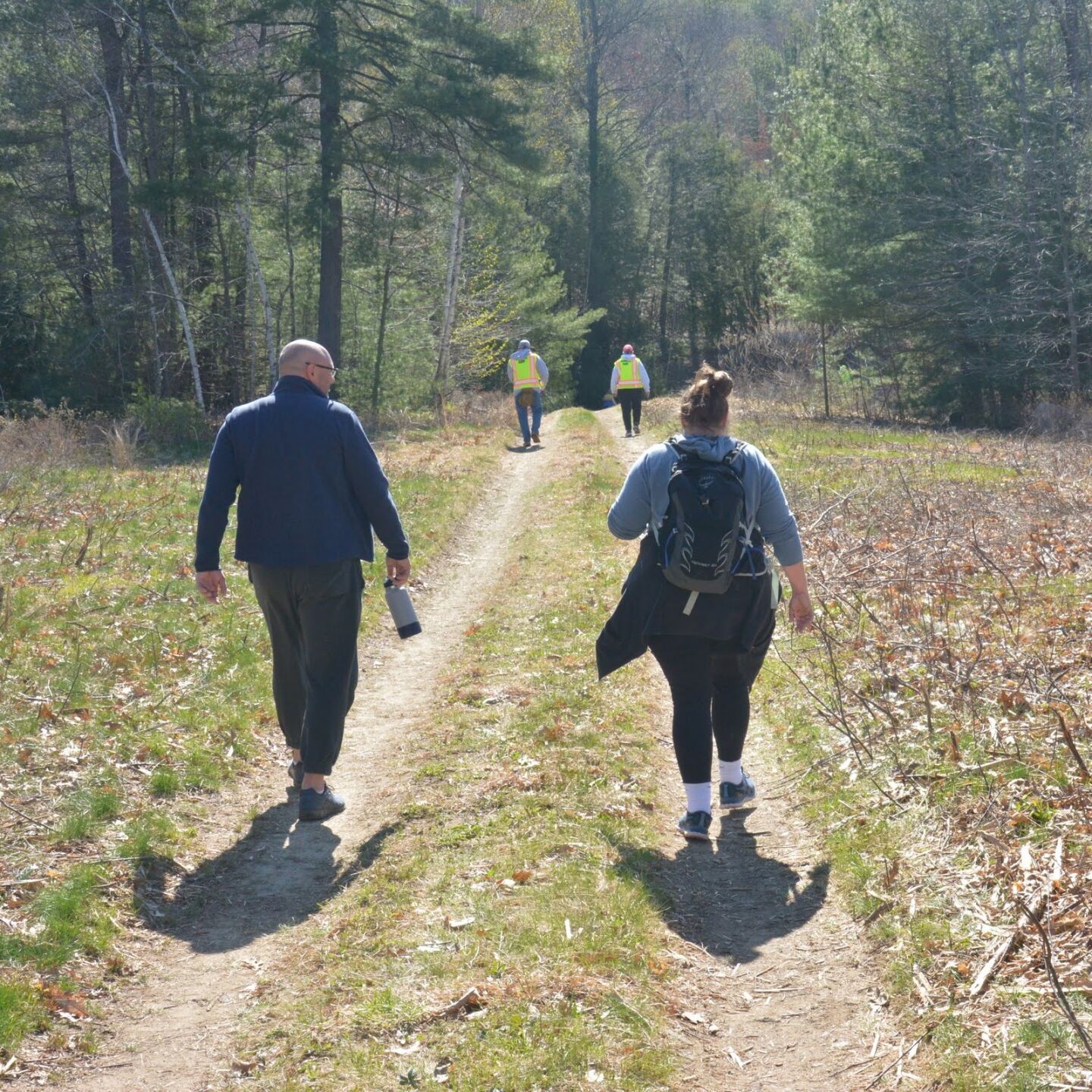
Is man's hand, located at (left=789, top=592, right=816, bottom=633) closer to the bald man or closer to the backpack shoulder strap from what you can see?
the backpack shoulder strap

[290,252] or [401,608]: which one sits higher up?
[290,252]

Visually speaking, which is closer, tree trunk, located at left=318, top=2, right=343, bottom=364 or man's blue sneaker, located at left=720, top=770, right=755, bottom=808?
man's blue sneaker, located at left=720, top=770, right=755, bottom=808

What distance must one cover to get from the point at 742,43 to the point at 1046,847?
6185 cm

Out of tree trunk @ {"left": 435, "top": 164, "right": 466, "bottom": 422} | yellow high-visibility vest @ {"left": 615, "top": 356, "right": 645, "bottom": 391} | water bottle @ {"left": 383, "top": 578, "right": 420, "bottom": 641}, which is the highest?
tree trunk @ {"left": 435, "top": 164, "right": 466, "bottom": 422}

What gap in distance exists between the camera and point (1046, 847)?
15.0ft

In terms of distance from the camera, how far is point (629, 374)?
871 inches

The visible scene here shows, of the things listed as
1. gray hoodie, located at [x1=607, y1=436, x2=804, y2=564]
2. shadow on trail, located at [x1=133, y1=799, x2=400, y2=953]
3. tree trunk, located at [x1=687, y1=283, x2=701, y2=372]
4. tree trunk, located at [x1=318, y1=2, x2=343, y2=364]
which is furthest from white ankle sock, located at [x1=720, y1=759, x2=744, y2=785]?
tree trunk, located at [x1=687, y1=283, x2=701, y2=372]

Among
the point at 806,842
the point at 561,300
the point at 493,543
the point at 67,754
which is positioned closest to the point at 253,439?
the point at 67,754

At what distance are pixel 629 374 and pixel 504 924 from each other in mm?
18369

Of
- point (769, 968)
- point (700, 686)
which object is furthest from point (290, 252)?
point (769, 968)

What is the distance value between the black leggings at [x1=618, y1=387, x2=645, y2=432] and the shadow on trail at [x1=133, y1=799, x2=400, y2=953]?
1748 centimetres

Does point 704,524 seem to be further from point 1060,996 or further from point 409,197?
point 409,197

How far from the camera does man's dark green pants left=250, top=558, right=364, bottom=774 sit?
5.66 metres

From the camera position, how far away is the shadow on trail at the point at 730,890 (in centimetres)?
465
